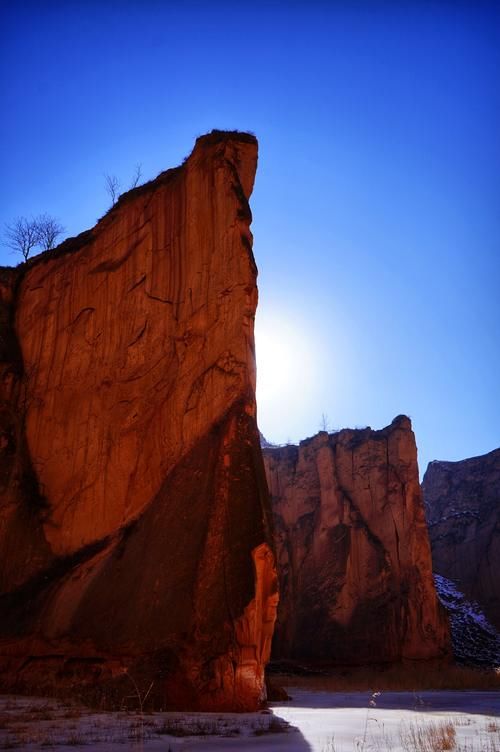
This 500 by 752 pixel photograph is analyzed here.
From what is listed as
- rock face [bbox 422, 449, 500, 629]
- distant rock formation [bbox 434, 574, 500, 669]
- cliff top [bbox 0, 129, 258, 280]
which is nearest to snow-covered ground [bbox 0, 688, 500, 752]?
cliff top [bbox 0, 129, 258, 280]

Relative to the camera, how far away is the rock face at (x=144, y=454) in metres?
12.8

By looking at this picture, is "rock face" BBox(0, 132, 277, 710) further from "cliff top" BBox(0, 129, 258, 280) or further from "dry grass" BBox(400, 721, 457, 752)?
"dry grass" BBox(400, 721, 457, 752)

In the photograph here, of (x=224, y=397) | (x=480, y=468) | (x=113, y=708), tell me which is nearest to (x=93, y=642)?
(x=113, y=708)

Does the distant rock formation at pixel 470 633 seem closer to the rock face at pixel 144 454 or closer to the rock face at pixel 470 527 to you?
the rock face at pixel 470 527

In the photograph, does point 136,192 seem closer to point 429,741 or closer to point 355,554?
point 429,741

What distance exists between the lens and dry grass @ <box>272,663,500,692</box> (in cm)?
2644

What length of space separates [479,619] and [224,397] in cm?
3946

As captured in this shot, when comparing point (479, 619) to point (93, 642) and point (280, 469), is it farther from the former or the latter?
point (93, 642)

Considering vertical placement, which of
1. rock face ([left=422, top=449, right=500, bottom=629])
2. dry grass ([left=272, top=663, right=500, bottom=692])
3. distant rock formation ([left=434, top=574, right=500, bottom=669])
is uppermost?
rock face ([left=422, top=449, right=500, bottom=629])

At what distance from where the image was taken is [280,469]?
46.2 meters

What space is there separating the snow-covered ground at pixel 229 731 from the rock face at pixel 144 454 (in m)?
1.79

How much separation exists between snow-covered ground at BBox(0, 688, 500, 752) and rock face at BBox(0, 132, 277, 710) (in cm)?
179

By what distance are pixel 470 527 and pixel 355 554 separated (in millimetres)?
22918

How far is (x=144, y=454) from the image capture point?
17.2 metres
